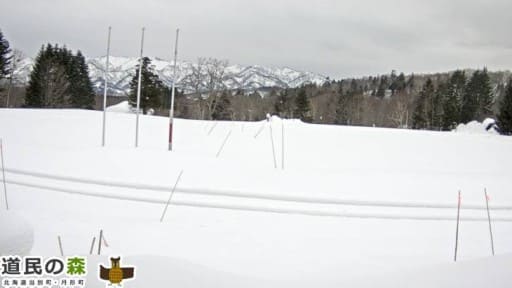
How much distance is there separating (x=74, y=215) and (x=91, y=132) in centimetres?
1243

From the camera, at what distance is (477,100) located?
66.1m

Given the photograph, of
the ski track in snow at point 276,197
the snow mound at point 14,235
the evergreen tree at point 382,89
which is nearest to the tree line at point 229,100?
the evergreen tree at point 382,89

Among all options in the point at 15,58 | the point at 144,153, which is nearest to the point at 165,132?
the point at 144,153

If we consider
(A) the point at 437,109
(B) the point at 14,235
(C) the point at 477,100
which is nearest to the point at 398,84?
(C) the point at 477,100

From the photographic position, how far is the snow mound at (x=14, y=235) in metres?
2.84

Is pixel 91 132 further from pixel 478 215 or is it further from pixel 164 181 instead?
pixel 478 215

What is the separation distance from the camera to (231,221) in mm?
7922

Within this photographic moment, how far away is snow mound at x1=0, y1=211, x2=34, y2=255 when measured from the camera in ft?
9.30

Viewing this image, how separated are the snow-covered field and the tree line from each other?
2749cm

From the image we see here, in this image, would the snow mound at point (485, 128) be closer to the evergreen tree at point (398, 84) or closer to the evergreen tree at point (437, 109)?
the evergreen tree at point (437, 109)

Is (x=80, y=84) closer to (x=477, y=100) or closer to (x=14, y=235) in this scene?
(x=14, y=235)

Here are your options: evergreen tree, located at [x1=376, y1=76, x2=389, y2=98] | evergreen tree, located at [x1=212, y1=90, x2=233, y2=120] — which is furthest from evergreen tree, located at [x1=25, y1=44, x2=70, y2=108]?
evergreen tree, located at [x1=376, y1=76, x2=389, y2=98]

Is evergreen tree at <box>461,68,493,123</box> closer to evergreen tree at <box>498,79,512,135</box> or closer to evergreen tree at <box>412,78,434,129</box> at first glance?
evergreen tree at <box>412,78,434,129</box>

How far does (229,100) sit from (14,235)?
63.3 meters
